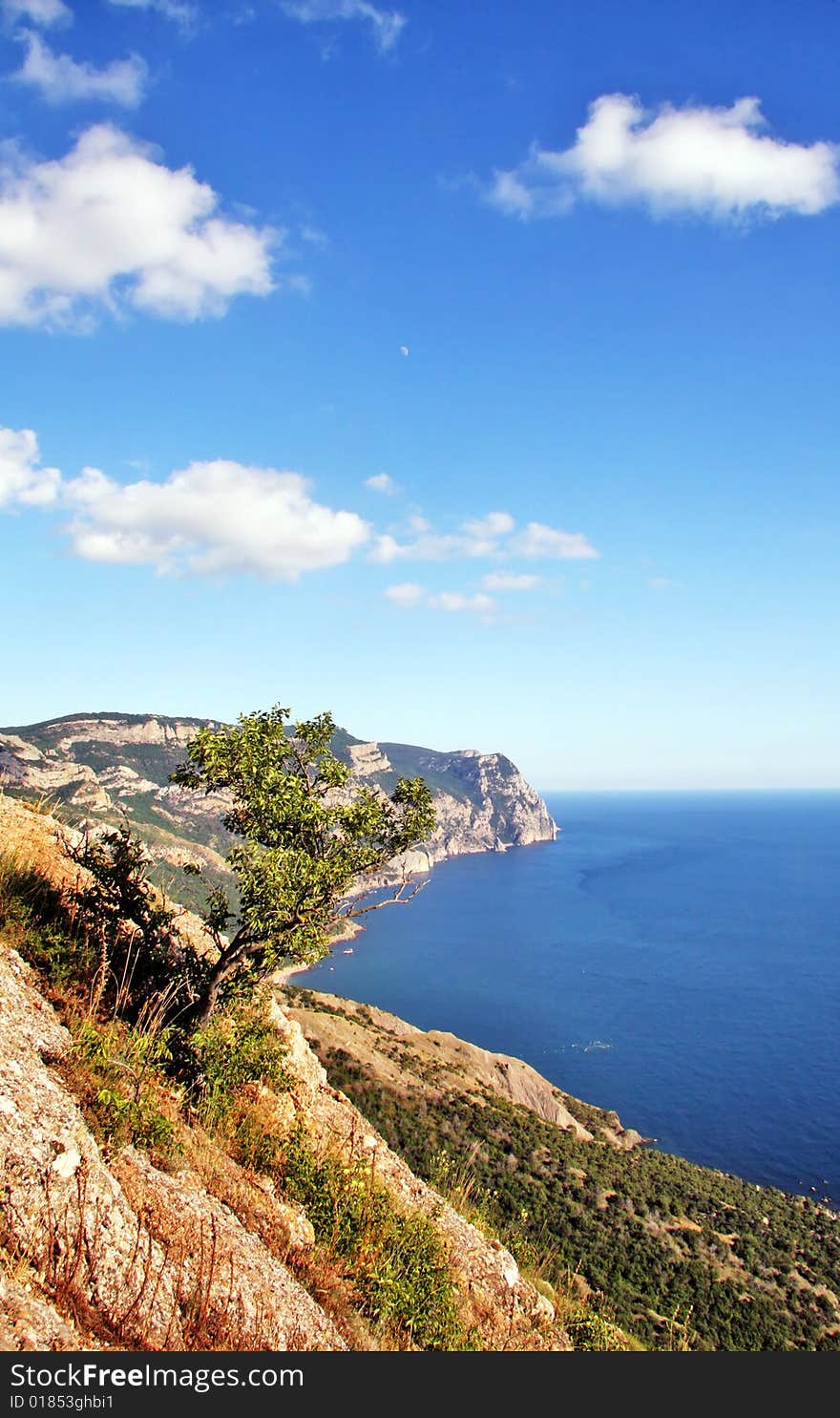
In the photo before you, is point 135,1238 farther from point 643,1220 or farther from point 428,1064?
point 428,1064

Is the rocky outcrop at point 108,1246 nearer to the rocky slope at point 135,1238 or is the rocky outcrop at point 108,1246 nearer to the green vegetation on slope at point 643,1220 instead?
the rocky slope at point 135,1238

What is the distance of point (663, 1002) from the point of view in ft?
377

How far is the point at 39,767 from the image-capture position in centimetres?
17200

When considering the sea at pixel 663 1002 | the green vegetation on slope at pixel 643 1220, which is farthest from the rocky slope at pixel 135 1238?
the sea at pixel 663 1002

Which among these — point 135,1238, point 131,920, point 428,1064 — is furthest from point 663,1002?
point 135,1238

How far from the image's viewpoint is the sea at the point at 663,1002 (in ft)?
250

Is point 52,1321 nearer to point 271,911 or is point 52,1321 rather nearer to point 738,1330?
point 271,911

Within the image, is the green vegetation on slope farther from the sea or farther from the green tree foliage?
the green tree foliage

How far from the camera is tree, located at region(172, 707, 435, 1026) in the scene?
11.1 m

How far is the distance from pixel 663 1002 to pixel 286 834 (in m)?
122

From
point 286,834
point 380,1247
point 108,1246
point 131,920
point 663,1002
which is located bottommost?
point 663,1002

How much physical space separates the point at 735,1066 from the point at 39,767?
16872 centimetres

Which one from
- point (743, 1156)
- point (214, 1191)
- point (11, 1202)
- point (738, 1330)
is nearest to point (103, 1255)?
point (11, 1202)

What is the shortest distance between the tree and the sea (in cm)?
3290
